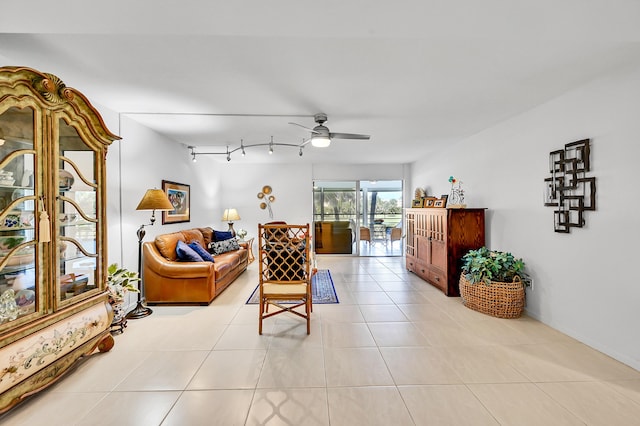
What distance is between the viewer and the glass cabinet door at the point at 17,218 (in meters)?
1.69

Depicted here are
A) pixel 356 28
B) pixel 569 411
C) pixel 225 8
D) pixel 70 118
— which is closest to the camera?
pixel 225 8

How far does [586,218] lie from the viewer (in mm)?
2508

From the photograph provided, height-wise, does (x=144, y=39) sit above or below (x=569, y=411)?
above

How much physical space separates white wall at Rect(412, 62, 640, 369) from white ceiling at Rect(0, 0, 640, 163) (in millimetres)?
231

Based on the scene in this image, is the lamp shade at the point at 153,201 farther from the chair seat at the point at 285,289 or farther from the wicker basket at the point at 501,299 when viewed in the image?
the wicker basket at the point at 501,299

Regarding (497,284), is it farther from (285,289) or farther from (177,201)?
(177,201)

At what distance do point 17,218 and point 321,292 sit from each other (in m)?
3.31

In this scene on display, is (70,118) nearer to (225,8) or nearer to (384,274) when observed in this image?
(225,8)

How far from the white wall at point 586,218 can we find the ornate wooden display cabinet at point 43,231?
442cm

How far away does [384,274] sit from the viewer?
5.20 m

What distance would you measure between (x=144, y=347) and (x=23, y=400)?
795 millimetres

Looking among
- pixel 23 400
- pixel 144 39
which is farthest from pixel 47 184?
pixel 23 400

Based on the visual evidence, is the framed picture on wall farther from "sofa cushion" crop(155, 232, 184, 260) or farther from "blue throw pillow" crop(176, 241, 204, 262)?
"blue throw pillow" crop(176, 241, 204, 262)

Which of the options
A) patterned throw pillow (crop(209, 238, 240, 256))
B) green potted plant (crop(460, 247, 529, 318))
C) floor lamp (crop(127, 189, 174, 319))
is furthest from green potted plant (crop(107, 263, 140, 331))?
green potted plant (crop(460, 247, 529, 318))
